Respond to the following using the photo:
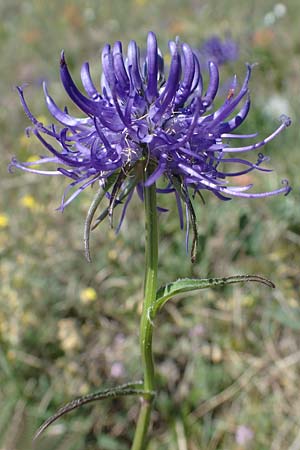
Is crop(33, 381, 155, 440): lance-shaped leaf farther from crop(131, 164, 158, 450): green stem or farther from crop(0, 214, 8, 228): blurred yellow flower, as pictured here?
crop(0, 214, 8, 228): blurred yellow flower

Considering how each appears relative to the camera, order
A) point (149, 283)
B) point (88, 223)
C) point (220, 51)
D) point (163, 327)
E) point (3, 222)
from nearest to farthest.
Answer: point (88, 223) < point (149, 283) < point (163, 327) < point (3, 222) < point (220, 51)

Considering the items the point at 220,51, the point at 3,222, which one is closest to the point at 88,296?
the point at 3,222

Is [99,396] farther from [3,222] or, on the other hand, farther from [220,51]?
[220,51]

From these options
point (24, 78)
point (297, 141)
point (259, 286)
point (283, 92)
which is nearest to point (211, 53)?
point (283, 92)

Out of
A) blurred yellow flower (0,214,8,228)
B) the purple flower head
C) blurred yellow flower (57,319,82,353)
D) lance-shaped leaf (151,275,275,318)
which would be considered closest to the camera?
lance-shaped leaf (151,275,275,318)


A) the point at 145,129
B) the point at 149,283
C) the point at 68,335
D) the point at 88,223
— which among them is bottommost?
the point at 68,335

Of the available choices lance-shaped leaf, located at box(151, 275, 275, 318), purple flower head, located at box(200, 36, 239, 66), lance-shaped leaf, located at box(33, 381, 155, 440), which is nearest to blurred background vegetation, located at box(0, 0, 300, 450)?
lance-shaped leaf, located at box(33, 381, 155, 440)
